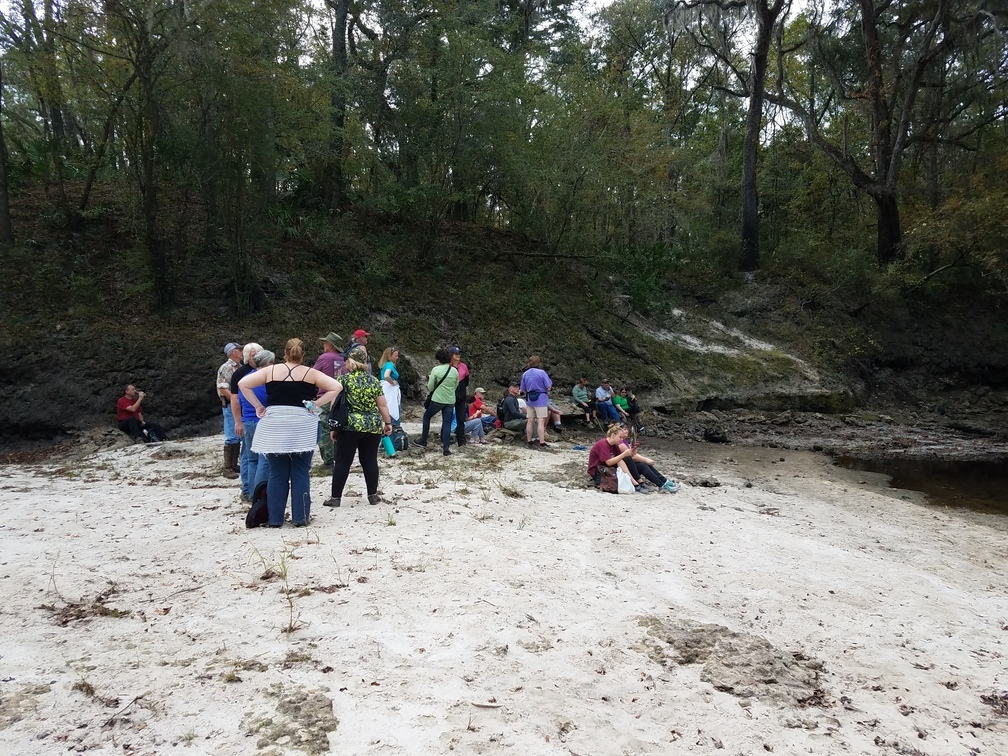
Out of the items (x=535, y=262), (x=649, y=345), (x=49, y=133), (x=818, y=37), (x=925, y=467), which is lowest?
(x=925, y=467)

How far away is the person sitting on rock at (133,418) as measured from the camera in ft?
37.0

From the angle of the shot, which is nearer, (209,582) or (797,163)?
(209,582)

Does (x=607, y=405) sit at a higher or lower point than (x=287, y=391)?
lower

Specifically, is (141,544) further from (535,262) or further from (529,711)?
(535,262)

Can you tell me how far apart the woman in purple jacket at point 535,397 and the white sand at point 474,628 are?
4.57m

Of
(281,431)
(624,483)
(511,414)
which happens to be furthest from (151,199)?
(624,483)

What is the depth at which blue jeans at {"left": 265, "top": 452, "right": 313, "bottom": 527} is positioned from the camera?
5875 mm

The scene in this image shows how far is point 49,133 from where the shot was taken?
16.4 metres

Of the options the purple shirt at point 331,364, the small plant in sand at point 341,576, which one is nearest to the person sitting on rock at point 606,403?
the purple shirt at point 331,364

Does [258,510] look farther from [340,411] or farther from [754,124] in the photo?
[754,124]

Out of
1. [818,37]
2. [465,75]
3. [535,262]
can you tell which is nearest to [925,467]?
[535,262]

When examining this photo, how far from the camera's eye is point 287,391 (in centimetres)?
565

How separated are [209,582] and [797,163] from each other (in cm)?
3165

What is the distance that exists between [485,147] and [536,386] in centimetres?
915
